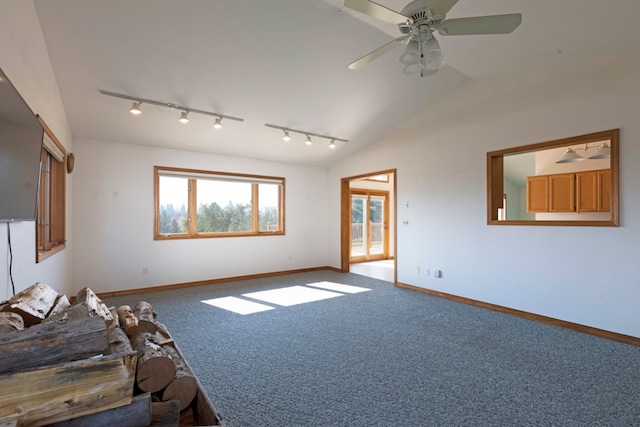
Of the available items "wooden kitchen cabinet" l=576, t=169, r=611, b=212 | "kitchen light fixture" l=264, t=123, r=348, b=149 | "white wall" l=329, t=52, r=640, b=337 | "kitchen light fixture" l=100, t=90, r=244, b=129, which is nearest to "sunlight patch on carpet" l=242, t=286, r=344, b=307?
"white wall" l=329, t=52, r=640, b=337

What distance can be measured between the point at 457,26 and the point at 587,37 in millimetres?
1793

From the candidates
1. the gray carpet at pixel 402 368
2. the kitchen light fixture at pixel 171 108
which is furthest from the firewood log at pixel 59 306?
the kitchen light fixture at pixel 171 108

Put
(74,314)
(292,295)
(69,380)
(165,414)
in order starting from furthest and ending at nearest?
(292,295)
(74,314)
(165,414)
(69,380)

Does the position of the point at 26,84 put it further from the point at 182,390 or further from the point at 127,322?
the point at 182,390

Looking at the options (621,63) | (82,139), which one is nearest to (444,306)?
(621,63)

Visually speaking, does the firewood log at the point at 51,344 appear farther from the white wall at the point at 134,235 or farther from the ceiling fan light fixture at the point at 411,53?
the white wall at the point at 134,235

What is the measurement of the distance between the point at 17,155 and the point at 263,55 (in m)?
2.27

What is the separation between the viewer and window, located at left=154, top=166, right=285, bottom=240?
5227 millimetres

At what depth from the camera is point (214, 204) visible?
573 centimetres

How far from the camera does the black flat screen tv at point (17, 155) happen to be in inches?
59.6

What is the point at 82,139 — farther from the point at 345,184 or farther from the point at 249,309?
the point at 345,184

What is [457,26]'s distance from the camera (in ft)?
6.53

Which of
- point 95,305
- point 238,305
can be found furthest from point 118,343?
point 238,305

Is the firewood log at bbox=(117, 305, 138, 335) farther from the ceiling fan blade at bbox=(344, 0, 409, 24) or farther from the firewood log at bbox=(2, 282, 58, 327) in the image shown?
the ceiling fan blade at bbox=(344, 0, 409, 24)
